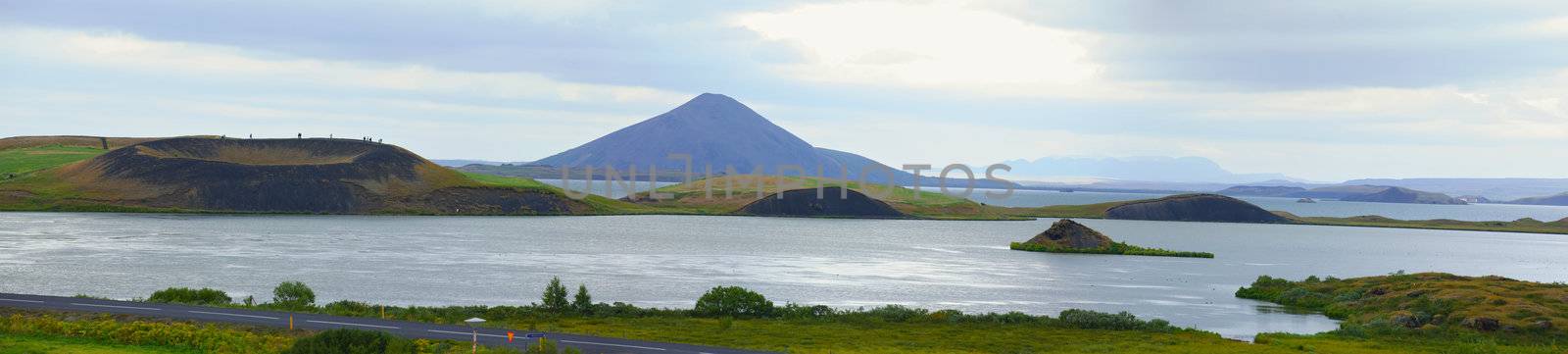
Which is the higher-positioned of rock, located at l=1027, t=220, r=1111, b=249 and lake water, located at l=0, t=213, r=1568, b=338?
rock, located at l=1027, t=220, r=1111, b=249

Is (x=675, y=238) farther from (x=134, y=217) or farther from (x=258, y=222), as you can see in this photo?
(x=134, y=217)

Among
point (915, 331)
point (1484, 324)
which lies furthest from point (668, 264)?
point (1484, 324)

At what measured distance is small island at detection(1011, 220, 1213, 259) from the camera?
13538 centimetres

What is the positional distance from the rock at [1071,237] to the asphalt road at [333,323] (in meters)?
99.3

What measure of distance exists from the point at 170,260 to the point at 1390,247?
157m

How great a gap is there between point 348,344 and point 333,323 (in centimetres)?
→ 1225

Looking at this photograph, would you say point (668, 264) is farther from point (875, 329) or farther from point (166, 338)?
point (166, 338)

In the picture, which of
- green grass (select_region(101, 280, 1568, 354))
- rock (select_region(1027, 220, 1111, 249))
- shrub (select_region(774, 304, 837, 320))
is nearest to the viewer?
green grass (select_region(101, 280, 1568, 354))

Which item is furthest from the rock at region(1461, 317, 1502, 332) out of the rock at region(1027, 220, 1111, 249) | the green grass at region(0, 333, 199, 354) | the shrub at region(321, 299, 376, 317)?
the rock at region(1027, 220, 1111, 249)

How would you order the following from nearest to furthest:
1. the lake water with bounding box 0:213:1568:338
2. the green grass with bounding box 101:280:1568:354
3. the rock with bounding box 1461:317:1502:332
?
1. the green grass with bounding box 101:280:1568:354
2. the rock with bounding box 1461:317:1502:332
3. the lake water with bounding box 0:213:1568:338

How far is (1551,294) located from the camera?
68375 millimetres

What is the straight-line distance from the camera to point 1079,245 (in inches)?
5404

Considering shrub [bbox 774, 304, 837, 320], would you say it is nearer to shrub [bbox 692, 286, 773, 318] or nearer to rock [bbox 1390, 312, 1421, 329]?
shrub [bbox 692, 286, 773, 318]

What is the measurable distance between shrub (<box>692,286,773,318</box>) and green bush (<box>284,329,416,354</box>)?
72.5 feet
